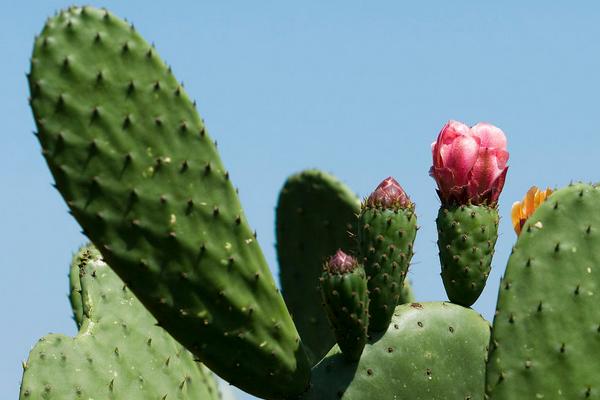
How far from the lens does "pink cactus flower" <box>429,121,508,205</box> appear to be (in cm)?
317

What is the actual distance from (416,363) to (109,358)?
3.38 feet

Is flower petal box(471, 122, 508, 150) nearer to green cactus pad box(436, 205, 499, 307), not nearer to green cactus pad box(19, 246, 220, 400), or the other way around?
green cactus pad box(436, 205, 499, 307)

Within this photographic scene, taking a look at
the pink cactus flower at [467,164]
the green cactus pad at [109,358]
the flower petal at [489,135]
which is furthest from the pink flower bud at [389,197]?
the green cactus pad at [109,358]

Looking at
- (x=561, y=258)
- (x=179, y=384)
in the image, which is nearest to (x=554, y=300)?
(x=561, y=258)

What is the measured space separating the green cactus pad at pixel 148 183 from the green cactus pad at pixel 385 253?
0.30 metres

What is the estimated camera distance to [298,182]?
15.8ft

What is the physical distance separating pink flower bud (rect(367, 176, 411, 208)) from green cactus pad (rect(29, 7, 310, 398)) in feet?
1.21

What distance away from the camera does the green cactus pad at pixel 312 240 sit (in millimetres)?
4684

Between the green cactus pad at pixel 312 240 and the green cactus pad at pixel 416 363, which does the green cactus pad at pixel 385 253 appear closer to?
the green cactus pad at pixel 416 363

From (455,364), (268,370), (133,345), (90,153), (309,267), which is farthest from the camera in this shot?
(309,267)

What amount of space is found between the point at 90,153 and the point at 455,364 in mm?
1061

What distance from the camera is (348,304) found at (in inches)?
113

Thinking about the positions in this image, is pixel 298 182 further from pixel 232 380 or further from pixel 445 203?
pixel 232 380

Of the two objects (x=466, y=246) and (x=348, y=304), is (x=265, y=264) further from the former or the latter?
(x=466, y=246)
